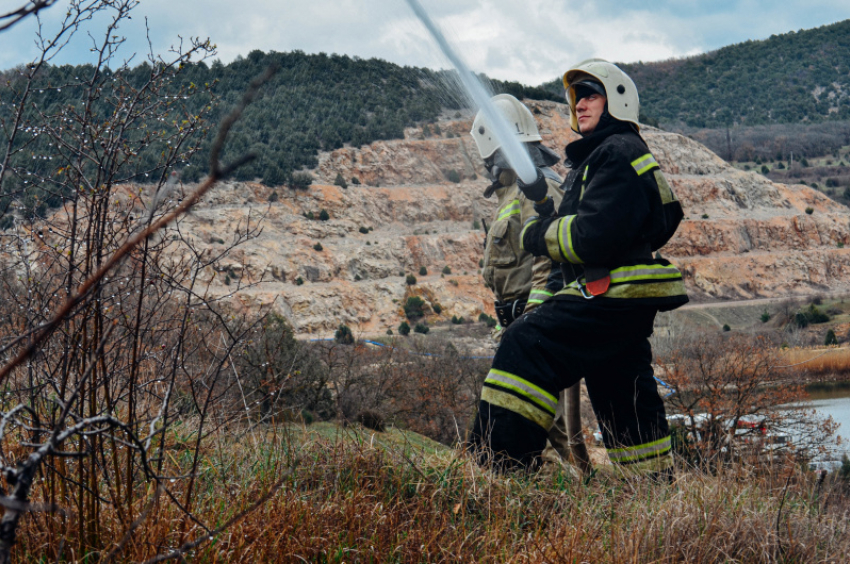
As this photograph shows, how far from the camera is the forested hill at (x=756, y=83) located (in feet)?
273

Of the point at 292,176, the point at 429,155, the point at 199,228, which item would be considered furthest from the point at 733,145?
the point at 199,228

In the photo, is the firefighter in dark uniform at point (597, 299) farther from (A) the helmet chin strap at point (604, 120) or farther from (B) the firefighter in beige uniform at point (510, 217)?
(B) the firefighter in beige uniform at point (510, 217)

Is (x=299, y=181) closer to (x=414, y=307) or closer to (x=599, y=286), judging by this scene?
(x=414, y=307)

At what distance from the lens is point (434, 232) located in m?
42.4

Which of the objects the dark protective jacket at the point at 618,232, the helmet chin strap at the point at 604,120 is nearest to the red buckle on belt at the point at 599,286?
the dark protective jacket at the point at 618,232

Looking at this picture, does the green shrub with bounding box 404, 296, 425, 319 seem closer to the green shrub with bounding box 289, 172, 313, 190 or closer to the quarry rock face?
the quarry rock face

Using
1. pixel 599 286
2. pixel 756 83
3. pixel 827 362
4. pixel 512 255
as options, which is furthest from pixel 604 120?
pixel 756 83

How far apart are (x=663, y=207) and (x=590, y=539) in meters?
1.78

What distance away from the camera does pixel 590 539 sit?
268 cm

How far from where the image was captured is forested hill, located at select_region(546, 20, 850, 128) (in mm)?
83188

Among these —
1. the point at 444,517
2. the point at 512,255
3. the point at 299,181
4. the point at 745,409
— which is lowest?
the point at 745,409

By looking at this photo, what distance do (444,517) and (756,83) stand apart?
3819 inches

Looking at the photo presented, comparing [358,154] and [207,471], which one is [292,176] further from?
[207,471]

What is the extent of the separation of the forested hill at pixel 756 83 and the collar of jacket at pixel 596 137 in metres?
76.7
